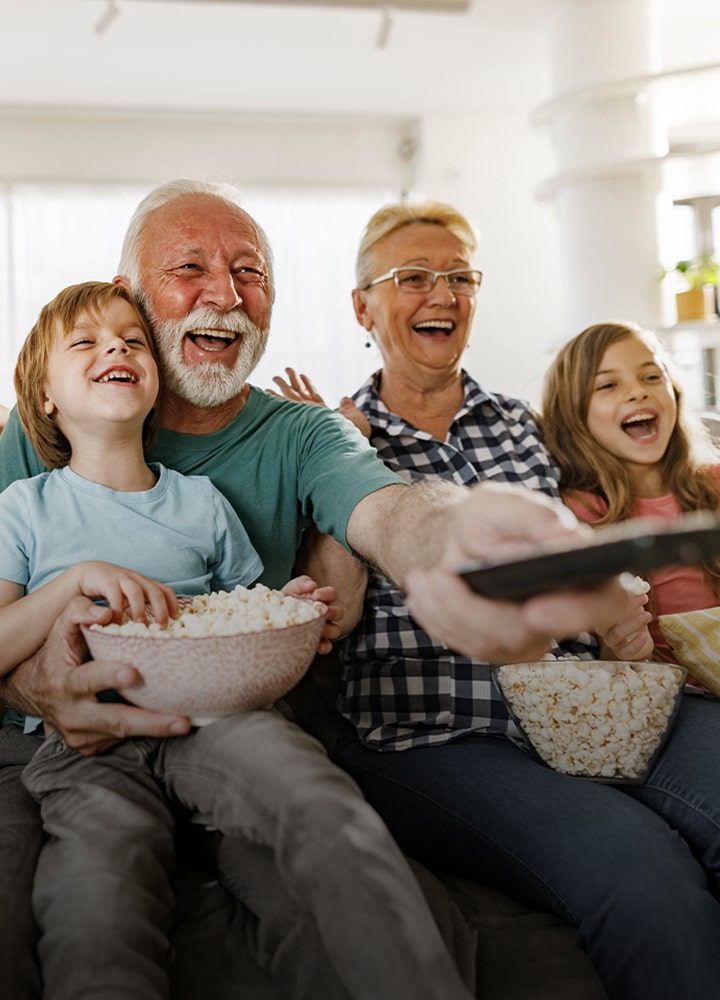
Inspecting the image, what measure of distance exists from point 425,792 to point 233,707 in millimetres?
466

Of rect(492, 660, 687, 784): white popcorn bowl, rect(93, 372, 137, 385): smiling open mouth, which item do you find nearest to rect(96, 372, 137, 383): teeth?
rect(93, 372, 137, 385): smiling open mouth

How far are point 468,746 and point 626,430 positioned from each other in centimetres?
89

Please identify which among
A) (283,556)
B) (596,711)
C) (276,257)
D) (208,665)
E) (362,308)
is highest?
(276,257)

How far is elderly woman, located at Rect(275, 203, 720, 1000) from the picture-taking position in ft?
4.08

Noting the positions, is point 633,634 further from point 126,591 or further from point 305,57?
point 305,57

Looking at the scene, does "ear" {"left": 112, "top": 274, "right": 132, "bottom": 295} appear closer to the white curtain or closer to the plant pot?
the plant pot

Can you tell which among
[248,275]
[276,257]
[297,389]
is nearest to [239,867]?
[248,275]

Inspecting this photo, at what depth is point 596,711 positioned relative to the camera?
4.60 feet

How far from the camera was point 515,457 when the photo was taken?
2025 mm

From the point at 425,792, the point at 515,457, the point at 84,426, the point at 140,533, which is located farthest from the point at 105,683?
the point at 515,457

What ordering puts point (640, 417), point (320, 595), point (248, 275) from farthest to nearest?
1. point (640, 417)
2. point (248, 275)
3. point (320, 595)

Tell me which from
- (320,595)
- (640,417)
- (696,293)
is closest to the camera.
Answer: (320,595)

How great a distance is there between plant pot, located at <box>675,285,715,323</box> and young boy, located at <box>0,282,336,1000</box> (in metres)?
4.45

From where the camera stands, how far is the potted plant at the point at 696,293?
5.45 meters
